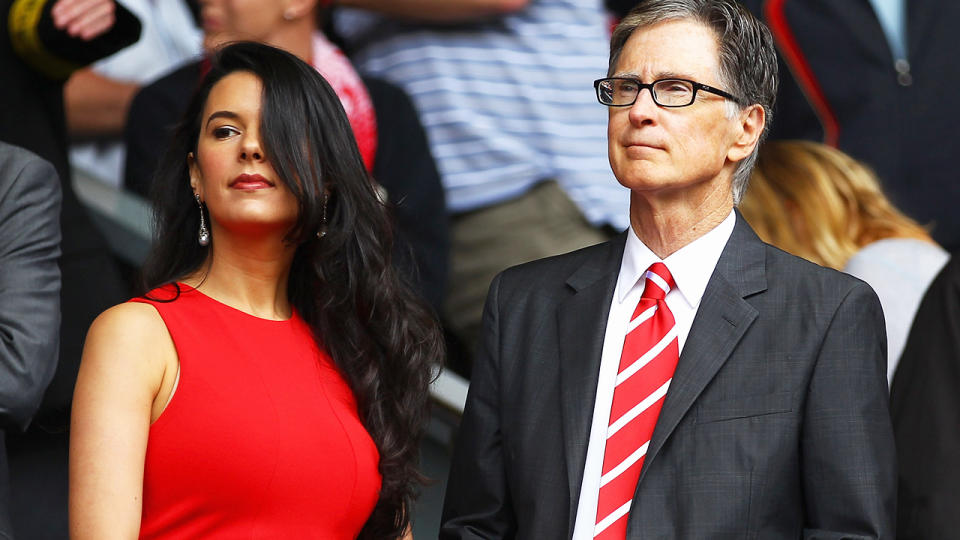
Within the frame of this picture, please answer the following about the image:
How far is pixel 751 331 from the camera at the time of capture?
243 cm

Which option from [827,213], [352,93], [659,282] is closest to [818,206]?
[827,213]

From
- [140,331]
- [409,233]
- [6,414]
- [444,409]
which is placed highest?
[140,331]

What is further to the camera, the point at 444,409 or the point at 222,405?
the point at 444,409

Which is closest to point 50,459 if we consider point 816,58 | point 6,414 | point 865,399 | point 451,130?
point 6,414

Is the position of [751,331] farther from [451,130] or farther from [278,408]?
[451,130]

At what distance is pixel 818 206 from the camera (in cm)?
432

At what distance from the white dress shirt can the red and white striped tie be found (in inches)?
0.6

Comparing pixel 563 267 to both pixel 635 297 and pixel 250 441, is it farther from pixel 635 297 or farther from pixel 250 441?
pixel 250 441

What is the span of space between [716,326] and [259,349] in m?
0.85

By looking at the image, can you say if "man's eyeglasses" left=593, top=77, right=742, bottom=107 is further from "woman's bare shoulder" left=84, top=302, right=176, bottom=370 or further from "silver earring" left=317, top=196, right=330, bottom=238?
"woman's bare shoulder" left=84, top=302, right=176, bottom=370

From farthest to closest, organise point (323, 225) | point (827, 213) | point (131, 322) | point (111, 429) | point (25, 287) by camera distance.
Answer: point (827, 213) → point (323, 225) → point (25, 287) → point (131, 322) → point (111, 429)

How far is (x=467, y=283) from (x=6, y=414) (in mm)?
2064

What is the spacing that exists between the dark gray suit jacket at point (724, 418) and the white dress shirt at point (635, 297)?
0.07 feet

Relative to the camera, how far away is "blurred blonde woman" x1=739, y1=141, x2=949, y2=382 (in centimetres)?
410
